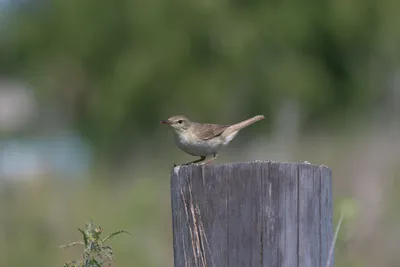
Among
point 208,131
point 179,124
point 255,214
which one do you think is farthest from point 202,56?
point 255,214

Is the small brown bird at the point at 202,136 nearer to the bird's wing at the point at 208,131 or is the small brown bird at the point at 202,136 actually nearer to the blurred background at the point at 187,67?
the bird's wing at the point at 208,131

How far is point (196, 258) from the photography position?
429 cm

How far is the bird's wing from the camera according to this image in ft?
25.3

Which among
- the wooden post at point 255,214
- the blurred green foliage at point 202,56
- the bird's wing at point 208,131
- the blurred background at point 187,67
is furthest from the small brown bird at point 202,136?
the blurred green foliage at point 202,56

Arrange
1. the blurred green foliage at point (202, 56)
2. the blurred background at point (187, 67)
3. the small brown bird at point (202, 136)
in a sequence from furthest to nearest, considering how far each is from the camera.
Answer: the blurred green foliage at point (202, 56) → the blurred background at point (187, 67) → the small brown bird at point (202, 136)

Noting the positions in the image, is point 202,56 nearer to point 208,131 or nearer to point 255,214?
point 208,131

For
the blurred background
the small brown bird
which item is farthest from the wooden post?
the blurred background

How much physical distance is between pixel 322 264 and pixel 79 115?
22.6 meters

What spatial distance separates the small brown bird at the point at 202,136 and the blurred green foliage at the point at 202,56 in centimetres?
1535

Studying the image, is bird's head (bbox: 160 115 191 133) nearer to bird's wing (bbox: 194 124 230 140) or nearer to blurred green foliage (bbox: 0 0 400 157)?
bird's wing (bbox: 194 124 230 140)

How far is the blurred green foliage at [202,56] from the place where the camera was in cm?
2400

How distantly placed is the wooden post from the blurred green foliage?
19.0m

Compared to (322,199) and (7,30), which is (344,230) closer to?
(322,199)

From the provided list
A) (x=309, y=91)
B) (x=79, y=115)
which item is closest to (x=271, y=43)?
(x=309, y=91)
